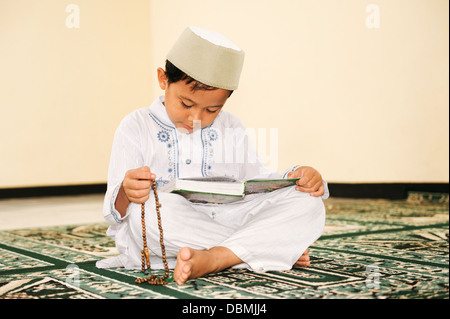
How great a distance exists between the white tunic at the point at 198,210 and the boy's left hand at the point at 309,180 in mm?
20

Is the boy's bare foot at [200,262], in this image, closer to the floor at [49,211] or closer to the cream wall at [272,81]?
the floor at [49,211]

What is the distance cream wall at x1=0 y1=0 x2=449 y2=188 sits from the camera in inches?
144

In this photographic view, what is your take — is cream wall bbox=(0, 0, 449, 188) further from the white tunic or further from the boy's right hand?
the boy's right hand

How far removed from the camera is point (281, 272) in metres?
1.36

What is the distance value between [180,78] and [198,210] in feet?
1.11

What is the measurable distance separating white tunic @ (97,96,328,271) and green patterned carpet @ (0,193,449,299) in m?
0.06

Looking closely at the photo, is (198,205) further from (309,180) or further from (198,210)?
(309,180)

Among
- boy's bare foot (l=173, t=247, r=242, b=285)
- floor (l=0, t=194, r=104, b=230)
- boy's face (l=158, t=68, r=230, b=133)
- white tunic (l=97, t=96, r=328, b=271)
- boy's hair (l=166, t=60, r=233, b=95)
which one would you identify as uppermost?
boy's hair (l=166, t=60, r=233, b=95)

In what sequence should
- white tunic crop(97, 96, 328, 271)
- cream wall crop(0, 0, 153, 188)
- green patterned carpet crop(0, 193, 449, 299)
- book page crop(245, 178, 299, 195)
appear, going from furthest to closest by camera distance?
cream wall crop(0, 0, 153, 188) → white tunic crop(97, 96, 328, 271) → book page crop(245, 178, 299, 195) → green patterned carpet crop(0, 193, 449, 299)

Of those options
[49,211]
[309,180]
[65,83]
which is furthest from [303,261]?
[65,83]

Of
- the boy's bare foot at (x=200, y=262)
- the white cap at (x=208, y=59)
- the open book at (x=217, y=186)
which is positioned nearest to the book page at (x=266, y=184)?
the open book at (x=217, y=186)

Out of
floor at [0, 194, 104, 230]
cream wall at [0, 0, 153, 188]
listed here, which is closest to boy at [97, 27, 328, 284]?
floor at [0, 194, 104, 230]

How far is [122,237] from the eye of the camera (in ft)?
4.70
